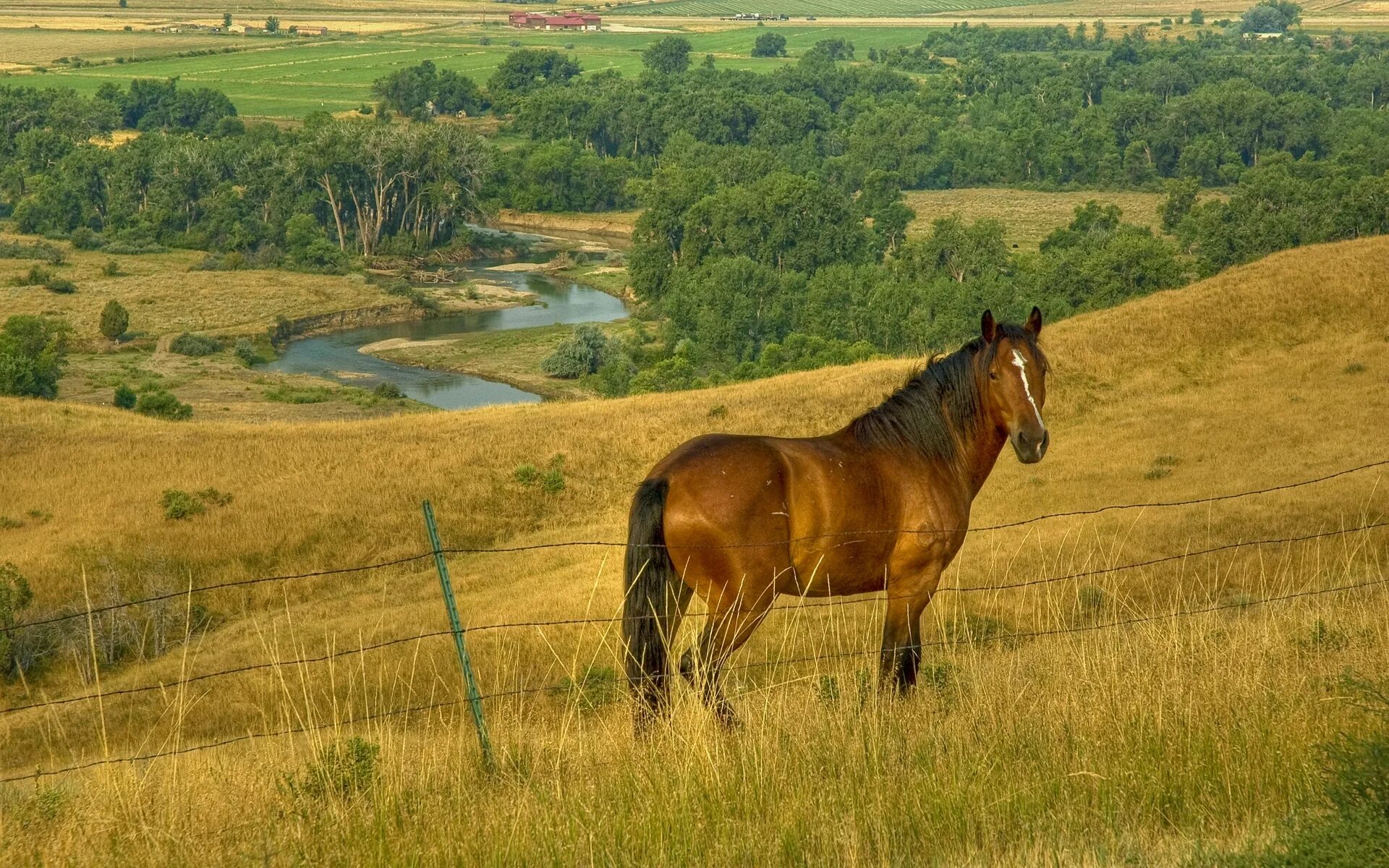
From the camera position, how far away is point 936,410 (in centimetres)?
989

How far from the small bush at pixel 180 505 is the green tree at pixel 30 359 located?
30694mm

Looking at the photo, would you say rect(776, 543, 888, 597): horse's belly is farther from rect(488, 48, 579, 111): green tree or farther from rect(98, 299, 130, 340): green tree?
rect(488, 48, 579, 111): green tree

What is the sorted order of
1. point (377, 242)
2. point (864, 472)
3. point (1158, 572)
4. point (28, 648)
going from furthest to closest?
point (377, 242), point (28, 648), point (1158, 572), point (864, 472)

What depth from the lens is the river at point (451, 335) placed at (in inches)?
2682

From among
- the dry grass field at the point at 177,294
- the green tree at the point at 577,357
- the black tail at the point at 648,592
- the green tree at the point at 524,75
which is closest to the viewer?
the black tail at the point at 648,592

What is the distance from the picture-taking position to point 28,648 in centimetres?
2311

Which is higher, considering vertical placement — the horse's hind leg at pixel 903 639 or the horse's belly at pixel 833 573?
the horse's belly at pixel 833 573

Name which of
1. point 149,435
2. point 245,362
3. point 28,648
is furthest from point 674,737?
point 245,362

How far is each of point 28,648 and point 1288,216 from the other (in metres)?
68.1

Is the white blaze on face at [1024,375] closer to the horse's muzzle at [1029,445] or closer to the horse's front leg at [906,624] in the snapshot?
the horse's muzzle at [1029,445]

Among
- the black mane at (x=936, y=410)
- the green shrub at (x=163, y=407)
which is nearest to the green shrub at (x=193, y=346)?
the green shrub at (x=163, y=407)

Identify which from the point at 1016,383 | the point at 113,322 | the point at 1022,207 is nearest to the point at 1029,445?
the point at 1016,383

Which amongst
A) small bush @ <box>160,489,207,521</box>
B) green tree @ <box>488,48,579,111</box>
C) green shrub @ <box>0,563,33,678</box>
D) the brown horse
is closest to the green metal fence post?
the brown horse

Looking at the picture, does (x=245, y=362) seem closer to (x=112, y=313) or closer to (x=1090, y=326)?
(x=112, y=313)
